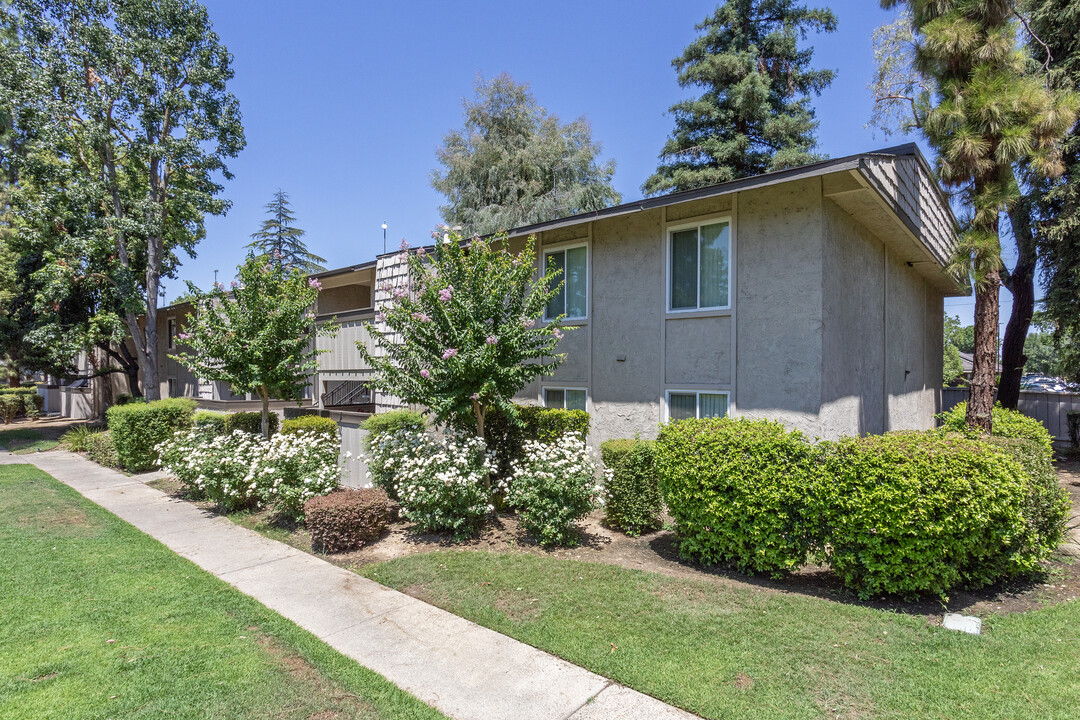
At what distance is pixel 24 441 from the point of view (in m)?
17.4

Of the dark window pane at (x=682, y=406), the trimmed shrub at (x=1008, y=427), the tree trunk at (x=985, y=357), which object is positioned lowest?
the trimmed shrub at (x=1008, y=427)

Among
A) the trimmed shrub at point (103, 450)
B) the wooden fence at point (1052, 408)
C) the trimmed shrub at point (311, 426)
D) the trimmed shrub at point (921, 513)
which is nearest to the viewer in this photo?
the trimmed shrub at point (921, 513)

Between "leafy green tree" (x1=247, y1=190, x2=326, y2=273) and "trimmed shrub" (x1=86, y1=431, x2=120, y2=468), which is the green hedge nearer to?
"trimmed shrub" (x1=86, y1=431, x2=120, y2=468)

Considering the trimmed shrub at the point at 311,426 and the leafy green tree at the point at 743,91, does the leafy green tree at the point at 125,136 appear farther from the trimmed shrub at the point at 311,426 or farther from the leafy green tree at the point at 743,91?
the leafy green tree at the point at 743,91

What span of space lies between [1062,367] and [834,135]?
14.6 metres

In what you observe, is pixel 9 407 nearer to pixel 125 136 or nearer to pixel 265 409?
pixel 125 136

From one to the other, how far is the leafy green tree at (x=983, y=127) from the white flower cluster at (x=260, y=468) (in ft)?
32.0

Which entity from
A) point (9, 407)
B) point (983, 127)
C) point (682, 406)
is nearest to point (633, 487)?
point (682, 406)

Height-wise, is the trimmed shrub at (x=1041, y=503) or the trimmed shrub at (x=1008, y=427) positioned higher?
the trimmed shrub at (x=1008, y=427)

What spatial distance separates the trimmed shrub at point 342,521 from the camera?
21.6ft

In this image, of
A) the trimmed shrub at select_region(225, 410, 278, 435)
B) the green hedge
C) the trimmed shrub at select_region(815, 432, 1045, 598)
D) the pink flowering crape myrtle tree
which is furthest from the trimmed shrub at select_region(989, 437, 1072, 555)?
the trimmed shrub at select_region(225, 410, 278, 435)

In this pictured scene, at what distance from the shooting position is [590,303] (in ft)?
31.4

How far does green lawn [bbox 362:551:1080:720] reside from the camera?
134 inches

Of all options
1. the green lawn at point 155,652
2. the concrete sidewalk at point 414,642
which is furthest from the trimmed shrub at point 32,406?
the green lawn at point 155,652
